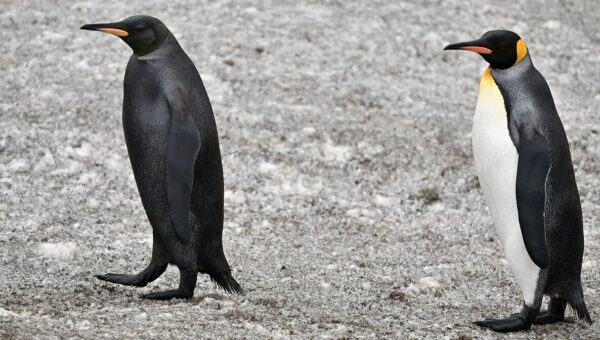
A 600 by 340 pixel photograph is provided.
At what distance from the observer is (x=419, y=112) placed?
24.9ft

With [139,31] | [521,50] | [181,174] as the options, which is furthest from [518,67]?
[139,31]

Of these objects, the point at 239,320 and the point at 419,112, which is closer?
the point at 239,320

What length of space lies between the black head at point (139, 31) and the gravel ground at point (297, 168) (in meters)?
1.18

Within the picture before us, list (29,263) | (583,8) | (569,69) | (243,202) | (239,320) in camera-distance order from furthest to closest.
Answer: (583,8), (569,69), (243,202), (29,263), (239,320)

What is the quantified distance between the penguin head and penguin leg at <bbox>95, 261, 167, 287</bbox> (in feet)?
5.68

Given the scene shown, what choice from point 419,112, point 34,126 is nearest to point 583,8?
point 419,112

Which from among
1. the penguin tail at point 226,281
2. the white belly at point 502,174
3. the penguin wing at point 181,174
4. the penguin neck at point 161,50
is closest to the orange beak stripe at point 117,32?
the penguin neck at point 161,50

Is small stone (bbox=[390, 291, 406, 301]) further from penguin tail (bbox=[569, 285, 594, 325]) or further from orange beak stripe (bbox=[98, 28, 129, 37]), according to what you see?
orange beak stripe (bbox=[98, 28, 129, 37])

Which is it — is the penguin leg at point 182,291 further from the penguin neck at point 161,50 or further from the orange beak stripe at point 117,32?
the orange beak stripe at point 117,32

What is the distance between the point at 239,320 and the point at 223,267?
0.49 m

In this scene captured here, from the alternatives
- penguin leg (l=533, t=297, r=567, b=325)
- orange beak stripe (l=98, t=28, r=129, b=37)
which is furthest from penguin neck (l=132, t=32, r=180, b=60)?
penguin leg (l=533, t=297, r=567, b=325)

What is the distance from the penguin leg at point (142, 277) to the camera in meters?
4.47

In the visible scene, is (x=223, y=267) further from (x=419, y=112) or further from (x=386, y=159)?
(x=419, y=112)

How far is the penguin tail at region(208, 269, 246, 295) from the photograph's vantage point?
4469 millimetres
